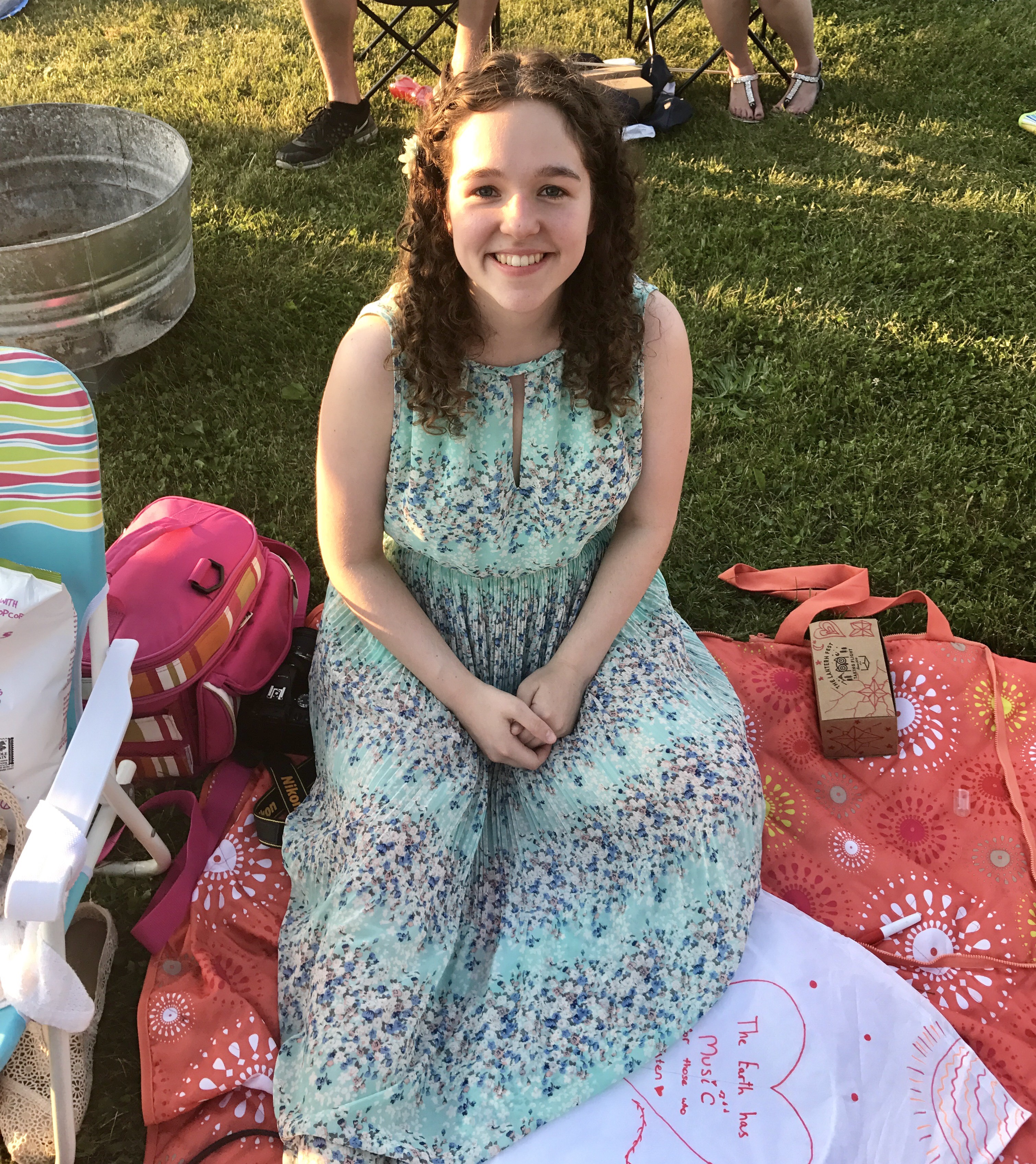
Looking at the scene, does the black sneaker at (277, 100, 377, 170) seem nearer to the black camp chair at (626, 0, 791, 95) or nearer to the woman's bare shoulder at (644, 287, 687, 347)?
the black camp chair at (626, 0, 791, 95)

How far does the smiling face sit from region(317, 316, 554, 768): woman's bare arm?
0.90 feet

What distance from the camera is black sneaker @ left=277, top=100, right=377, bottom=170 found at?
14.8ft

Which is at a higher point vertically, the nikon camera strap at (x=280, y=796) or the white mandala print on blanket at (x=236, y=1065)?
the nikon camera strap at (x=280, y=796)

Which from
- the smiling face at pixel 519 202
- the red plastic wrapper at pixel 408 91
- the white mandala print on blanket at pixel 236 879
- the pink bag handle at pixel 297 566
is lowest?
the white mandala print on blanket at pixel 236 879

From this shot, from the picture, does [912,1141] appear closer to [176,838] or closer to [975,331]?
[176,838]

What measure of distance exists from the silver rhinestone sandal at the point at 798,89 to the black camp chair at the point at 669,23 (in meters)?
0.12

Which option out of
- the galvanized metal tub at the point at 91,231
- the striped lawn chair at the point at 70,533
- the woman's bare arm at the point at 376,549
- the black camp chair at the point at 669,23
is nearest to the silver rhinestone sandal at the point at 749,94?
the black camp chair at the point at 669,23

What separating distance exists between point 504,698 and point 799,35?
4.38 metres

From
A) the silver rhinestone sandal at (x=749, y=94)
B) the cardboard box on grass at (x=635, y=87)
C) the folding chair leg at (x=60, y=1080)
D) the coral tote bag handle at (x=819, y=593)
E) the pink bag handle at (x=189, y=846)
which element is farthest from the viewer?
the silver rhinestone sandal at (x=749, y=94)

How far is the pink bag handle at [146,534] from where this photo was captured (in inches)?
89.4

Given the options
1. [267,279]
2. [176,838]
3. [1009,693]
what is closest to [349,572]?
[176,838]

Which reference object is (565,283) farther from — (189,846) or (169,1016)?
(169,1016)

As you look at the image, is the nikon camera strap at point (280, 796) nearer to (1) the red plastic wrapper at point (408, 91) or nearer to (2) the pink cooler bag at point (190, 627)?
(2) the pink cooler bag at point (190, 627)

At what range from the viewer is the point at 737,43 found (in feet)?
16.0
